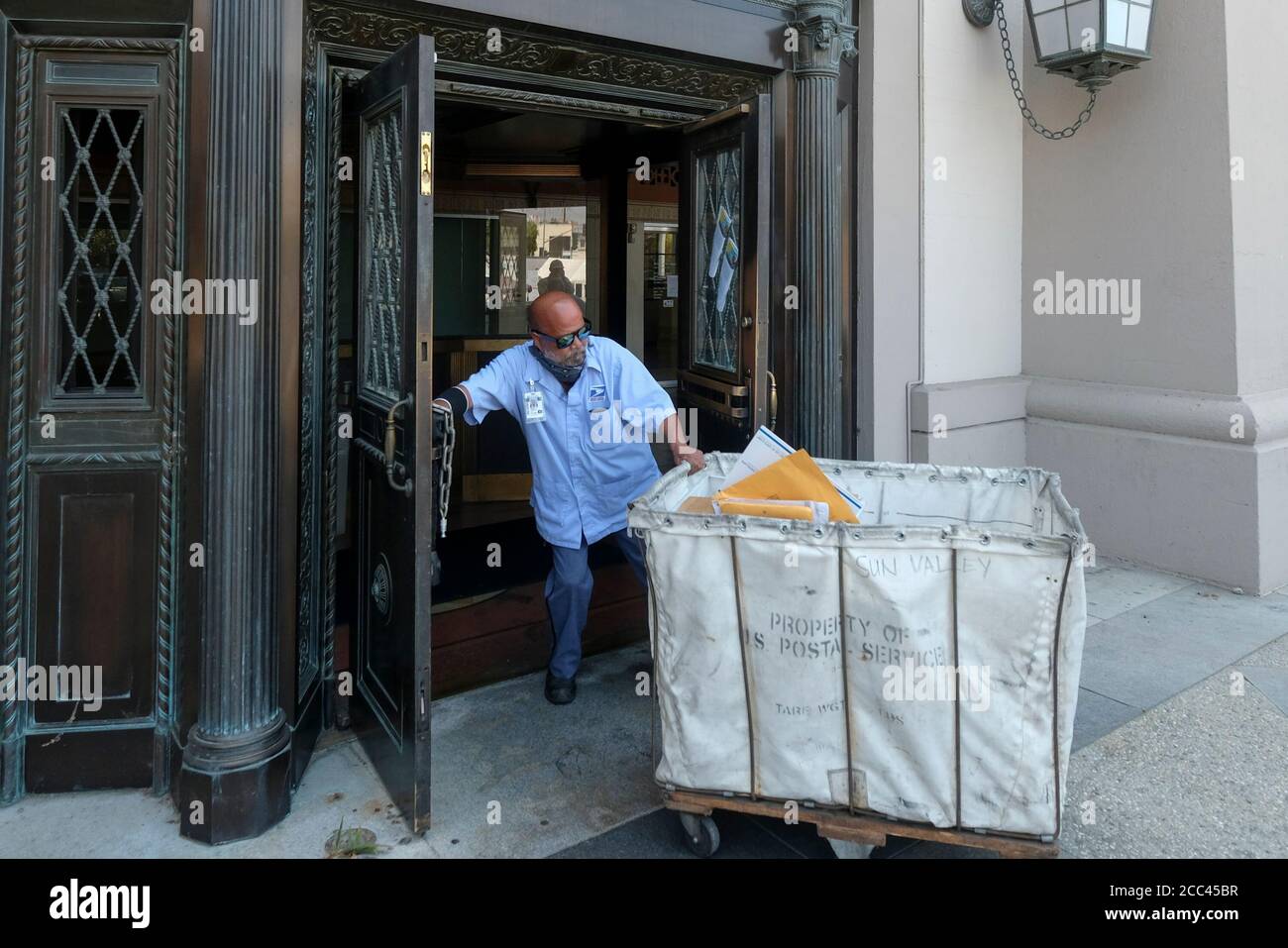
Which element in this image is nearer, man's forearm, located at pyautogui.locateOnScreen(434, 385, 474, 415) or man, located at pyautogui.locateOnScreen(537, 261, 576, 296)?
man's forearm, located at pyautogui.locateOnScreen(434, 385, 474, 415)

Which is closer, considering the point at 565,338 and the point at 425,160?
the point at 425,160

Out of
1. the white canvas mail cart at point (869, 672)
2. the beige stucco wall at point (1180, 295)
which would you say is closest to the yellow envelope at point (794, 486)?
the white canvas mail cart at point (869, 672)

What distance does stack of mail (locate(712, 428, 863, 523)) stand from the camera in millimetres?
2918

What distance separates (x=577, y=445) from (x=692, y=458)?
0.65 metres

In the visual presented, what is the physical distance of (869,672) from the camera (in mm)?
2668

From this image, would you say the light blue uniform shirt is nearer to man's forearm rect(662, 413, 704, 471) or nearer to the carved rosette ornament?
man's forearm rect(662, 413, 704, 471)

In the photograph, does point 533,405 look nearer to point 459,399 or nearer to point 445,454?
point 459,399

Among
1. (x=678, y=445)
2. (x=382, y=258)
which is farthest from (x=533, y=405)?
(x=382, y=258)

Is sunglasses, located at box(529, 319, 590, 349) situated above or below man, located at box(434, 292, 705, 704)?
above

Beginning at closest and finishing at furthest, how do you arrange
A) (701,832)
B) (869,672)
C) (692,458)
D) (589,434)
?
(869,672) < (701,832) < (692,458) < (589,434)

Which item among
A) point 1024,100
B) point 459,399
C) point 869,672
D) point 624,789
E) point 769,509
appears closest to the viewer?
point 869,672

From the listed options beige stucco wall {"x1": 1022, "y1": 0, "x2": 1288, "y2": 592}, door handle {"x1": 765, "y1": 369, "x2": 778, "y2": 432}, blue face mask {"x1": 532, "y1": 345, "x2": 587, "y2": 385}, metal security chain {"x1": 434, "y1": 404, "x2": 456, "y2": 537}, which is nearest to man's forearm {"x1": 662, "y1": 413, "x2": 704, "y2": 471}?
blue face mask {"x1": 532, "y1": 345, "x2": 587, "y2": 385}

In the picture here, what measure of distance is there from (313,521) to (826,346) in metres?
2.52

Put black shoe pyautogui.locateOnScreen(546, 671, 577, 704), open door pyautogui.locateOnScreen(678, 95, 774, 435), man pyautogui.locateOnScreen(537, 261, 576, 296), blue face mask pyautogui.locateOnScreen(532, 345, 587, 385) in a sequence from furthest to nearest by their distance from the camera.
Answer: man pyautogui.locateOnScreen(537, 261, 576, 296)
open door pyautogui.locateOnScreen(678, 95, 774, 435)
black shoe pyautogui.locateOnScreen(546, 671, 577, 704)
blue face mask pyautogui.locateOnScreen(532, 345, 587, 385)
